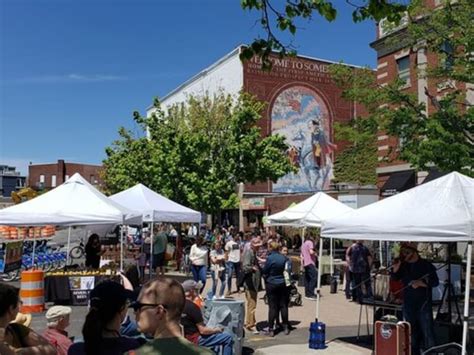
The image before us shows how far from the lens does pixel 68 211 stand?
12.7 meters

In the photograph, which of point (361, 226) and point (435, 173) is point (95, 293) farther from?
point (435, 173)

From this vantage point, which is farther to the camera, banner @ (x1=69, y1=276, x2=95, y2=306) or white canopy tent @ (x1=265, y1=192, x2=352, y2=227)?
white canopy tent @ (x1=265, y1=192, x2=352, y2=227)

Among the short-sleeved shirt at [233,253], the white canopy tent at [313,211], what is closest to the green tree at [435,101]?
the white canopy tent at [313,211]

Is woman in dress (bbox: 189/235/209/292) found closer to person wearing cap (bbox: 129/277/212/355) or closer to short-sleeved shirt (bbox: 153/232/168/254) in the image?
short-sleeved shirt (bbox: 153/232/168/254)

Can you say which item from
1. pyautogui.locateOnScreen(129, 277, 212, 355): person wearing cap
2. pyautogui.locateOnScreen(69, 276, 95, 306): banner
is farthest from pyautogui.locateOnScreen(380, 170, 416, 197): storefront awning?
pyautogui.locateOnScreen(129, 277, 212, 355): person wearing cap

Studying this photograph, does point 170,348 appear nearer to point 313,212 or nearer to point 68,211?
point 68,211

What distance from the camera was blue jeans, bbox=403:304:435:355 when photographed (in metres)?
8.61

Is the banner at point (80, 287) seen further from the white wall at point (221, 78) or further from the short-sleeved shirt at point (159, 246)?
the white wall at point (221, 78)

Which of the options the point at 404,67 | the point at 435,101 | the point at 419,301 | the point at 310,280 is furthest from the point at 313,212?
the point at 404,67

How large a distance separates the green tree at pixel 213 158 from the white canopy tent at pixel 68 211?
13.7 metres

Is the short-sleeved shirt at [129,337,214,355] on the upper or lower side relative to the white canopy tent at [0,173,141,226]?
lower

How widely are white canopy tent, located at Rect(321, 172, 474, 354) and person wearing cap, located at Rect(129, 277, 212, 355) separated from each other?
566cm

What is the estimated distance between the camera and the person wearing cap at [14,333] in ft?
11.8

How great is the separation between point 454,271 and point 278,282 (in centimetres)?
358
